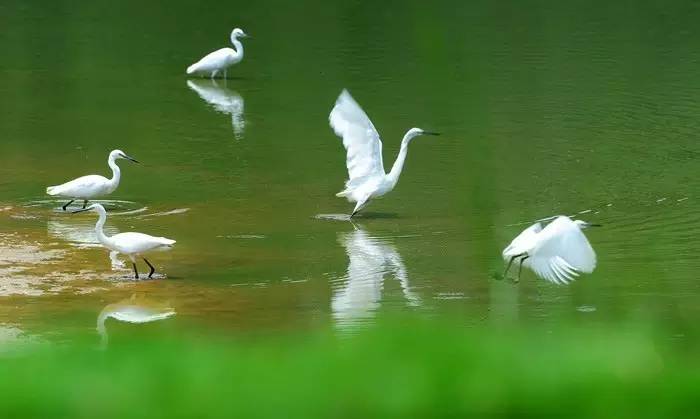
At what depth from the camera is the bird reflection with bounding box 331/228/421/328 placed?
1062cm

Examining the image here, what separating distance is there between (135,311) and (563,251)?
3123 mm

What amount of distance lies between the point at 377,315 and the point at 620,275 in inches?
90.5

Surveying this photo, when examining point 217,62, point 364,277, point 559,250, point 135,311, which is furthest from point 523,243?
point 217,62

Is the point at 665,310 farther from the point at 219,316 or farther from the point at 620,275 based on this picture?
the point at 219,316

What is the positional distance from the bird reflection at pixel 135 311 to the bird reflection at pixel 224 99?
25.6 feet

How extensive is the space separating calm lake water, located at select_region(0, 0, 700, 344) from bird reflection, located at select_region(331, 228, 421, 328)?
0.03m

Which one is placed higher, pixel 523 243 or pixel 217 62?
pixel 217 62

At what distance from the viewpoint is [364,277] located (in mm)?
11945

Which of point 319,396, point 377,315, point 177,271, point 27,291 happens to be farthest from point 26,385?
point 177,271

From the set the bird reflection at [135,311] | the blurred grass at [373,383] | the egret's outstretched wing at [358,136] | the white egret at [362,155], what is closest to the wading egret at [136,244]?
the bird reflection at [135,311]

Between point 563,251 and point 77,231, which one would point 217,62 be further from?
point 563,251

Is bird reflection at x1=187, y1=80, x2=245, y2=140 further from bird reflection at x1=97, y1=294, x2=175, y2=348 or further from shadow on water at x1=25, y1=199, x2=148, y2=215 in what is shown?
bird reflection at x1=97, y1=294, x2=175, y2=348

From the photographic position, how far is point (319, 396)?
398cm

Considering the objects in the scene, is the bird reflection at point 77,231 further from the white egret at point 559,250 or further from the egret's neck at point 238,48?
the egret's neck at point 238,48
